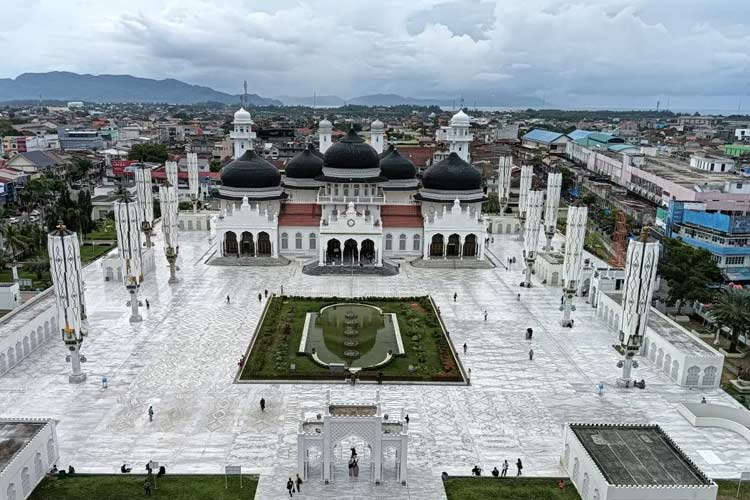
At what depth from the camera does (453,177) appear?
58250mm

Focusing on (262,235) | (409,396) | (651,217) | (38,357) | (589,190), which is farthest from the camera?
(589,190)

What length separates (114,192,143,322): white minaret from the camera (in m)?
38.6

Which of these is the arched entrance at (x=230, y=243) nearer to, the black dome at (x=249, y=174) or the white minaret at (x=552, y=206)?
the black dome at (x=249, y=174)

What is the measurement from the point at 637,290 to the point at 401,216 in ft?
99.0

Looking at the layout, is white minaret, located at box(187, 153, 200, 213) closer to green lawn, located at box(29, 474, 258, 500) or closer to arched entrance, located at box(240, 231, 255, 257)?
arched entrance, located at box(240, 231, 255, 257)

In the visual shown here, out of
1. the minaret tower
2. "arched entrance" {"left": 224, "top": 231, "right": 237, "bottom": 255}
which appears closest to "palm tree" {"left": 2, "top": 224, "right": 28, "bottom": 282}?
"arched entrance" {"left": 224, "top": 231, "right": 237, "bottom": 255}

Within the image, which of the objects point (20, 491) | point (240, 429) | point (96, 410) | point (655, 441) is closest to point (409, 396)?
point (240, 429)

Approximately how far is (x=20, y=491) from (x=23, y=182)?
71944 millimetres

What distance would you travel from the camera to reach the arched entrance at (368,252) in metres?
54.1

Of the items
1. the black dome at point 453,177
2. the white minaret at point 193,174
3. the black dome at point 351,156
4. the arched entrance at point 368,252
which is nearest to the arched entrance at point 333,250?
the arched entrance at point 368,252

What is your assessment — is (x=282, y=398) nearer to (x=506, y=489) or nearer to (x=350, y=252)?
(x=506, y=489)

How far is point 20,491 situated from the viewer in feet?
69.2

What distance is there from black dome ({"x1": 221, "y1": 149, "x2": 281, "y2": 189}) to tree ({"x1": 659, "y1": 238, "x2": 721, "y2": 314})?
35.7 metres

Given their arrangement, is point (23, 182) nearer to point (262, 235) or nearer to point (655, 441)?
point (262, 235)
